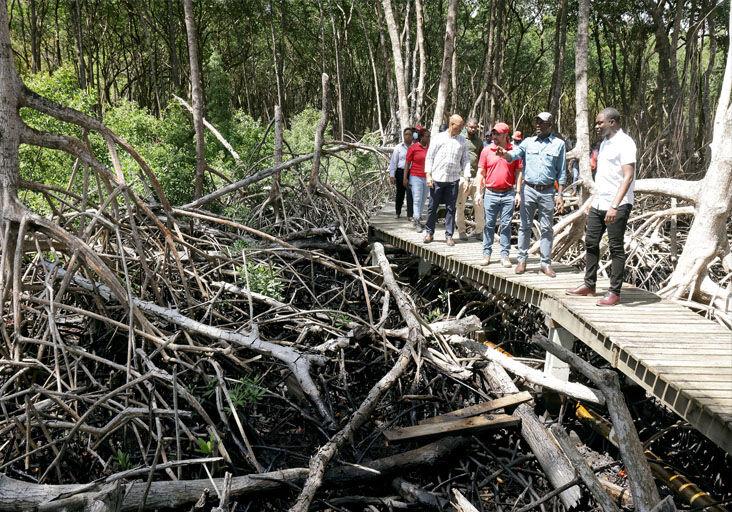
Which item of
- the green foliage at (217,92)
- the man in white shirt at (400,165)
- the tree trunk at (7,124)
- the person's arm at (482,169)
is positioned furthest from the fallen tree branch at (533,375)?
the green foliage at (217,92)

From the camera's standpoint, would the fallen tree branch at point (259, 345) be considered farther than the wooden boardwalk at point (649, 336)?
Yes

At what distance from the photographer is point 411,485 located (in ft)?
13.9

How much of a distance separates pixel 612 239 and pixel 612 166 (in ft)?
1.97

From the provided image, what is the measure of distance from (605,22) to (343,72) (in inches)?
480

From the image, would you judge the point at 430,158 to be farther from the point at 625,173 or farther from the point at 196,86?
the point at 196,86

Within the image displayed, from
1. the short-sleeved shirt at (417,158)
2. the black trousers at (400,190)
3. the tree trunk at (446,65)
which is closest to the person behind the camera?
the short-sleeved shirt at (417,158)

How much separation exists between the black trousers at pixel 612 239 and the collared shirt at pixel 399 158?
3951mm

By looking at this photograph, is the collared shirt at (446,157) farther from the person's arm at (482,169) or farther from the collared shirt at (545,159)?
the collared shirt at (545,159)

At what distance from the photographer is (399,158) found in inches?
348

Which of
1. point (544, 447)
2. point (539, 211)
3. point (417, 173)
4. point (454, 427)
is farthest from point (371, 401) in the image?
point (417, 173)

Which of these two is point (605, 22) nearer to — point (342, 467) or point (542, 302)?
point (542, 302)

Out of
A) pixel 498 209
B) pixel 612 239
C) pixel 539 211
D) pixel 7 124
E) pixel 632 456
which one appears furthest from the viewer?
pixel 498 209

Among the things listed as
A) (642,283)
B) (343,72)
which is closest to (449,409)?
(642,283)

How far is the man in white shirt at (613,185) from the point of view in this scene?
4.67 meters
